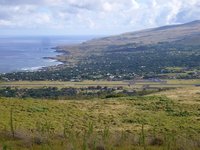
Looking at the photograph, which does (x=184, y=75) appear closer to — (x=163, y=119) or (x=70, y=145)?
(x=163, y=119)

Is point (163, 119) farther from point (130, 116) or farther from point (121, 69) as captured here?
point (121, 69)

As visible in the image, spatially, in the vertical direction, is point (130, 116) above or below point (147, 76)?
above

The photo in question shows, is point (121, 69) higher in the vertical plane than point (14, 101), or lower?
lower

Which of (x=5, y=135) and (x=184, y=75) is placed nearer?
(x=5, y=135)

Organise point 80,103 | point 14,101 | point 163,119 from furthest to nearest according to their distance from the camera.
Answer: point 80,103 → point 14,101 → point 163,119

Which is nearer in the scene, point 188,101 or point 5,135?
point 5,135

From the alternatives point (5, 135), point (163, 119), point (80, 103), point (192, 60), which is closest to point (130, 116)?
point (163, 119)

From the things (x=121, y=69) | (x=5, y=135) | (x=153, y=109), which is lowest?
(x=121, y=69)

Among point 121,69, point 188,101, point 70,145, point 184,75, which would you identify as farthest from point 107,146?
point 121,69

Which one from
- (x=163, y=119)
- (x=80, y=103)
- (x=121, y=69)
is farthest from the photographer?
(x=121, y=69)

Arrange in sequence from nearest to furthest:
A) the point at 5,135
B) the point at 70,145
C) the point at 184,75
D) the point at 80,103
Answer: the point at 70,145 → the point at 5,135 → the point at 80,103 → the point at 184,75
